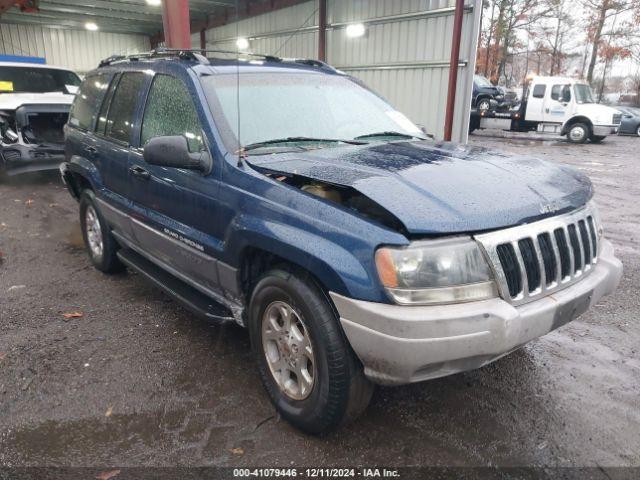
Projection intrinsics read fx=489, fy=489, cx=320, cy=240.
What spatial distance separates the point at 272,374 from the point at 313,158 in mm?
1214

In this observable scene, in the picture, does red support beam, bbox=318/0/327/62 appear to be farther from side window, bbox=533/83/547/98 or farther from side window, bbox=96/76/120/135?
side window, bbox=533/83/547/98

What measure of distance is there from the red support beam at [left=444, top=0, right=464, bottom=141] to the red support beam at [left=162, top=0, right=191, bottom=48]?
15.6 feet

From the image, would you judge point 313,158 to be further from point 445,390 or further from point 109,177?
point 109,177

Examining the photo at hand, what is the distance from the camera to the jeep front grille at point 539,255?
213cm

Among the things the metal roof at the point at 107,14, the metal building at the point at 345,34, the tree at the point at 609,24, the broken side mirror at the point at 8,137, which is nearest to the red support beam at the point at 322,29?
the metal building at the point at 345,34

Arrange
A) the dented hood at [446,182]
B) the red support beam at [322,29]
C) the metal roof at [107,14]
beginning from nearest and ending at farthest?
the dented hood at [446,182] < the red support beam at [322,29] < the metal roof at [107,14]

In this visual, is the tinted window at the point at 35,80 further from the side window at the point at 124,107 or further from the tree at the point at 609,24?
the tree at the point at 609,24

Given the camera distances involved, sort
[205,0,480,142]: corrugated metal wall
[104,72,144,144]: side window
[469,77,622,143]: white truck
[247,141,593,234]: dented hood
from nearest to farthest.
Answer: [247,141,593,234]: dented hood → [104,72,144,144]: side window → [205,0,480,142]: corrugated metal wall → [469,77,622,143]: white truck

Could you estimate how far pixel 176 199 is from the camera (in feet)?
A: 10.3

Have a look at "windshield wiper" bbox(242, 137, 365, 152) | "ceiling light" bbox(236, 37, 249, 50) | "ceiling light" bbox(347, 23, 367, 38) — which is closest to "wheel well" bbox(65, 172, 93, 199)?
"windshield wiper" bbox(242, 137, 365, 152)

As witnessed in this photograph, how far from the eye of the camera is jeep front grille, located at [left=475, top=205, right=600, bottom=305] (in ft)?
6.99

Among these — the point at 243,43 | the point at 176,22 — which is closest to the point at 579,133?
the point at 243,43

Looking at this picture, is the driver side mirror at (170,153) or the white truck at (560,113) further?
the white truck at (560,113)

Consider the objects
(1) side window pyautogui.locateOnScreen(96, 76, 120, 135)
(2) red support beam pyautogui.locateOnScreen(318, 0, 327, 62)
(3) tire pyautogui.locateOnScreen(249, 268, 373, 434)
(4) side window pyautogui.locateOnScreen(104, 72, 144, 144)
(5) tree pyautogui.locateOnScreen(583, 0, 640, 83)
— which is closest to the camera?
(3) tire pyautogui.locateOnScreen(249, 268, 373, 434)
